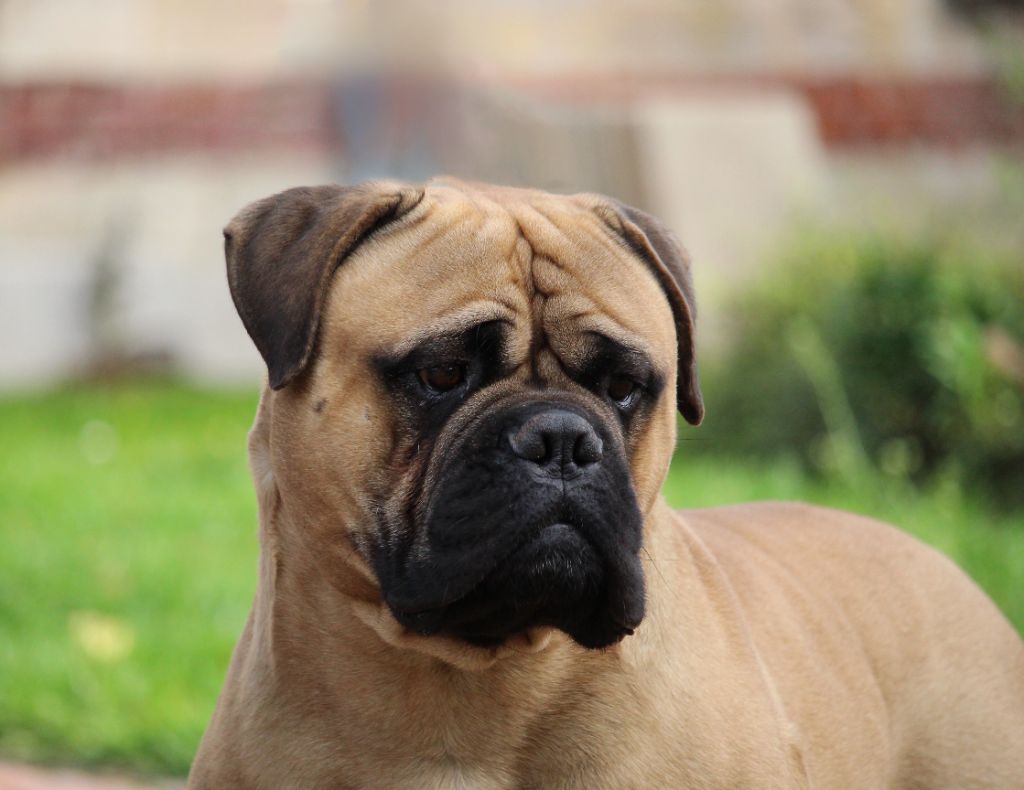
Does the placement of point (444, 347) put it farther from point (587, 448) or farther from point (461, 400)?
point (587, 448)

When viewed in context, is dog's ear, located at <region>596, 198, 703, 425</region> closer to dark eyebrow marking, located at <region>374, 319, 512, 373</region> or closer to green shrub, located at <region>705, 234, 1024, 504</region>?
dark eyebrow marking, located at <region>374, 319, 512, 373</region>

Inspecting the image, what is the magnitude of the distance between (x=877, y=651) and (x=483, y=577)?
150 centimetres

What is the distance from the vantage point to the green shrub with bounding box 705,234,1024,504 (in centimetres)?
854

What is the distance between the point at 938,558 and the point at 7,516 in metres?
5.69

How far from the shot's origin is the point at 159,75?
15.0 metres

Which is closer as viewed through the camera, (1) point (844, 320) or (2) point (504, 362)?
(2) point (504, 362)

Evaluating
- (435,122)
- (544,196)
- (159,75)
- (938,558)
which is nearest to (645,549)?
(544,196)

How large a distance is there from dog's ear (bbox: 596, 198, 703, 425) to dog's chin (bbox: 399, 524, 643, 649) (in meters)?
0.78

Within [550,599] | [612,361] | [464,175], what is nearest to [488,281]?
[612,361]

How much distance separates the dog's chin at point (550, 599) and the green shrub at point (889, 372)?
4.62 metres

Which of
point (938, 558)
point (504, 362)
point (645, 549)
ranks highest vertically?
point (504, 362)

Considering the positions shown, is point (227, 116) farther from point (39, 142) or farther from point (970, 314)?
point (970, 314)

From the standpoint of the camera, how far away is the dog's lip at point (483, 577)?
3193 mm

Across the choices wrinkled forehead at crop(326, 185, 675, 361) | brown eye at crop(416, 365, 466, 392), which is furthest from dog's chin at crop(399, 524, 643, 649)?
wrinkled forehead at crop(326, 185, 675, 361)
